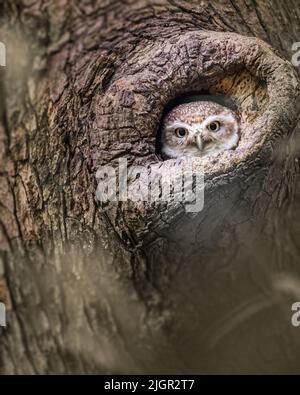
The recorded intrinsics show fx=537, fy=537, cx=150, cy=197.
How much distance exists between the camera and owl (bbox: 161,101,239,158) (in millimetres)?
1556

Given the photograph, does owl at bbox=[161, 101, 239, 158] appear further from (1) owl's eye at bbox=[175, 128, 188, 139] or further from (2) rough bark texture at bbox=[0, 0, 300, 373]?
(2) rough bark texture at bbox=[0, 0, 300, 373]

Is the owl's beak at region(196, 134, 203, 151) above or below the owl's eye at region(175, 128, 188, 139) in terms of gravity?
below

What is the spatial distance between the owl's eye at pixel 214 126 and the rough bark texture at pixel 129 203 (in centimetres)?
22

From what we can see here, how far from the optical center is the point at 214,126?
175cm

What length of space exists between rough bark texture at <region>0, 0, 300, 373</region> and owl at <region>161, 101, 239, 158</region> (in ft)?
0.35

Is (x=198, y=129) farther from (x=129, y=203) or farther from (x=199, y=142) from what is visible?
(x=129, y=203)

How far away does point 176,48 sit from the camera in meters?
1.37

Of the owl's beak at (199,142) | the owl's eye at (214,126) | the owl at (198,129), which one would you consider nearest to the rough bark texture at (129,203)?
the owl at (198,129)

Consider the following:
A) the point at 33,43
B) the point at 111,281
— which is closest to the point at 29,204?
the point at 111,281

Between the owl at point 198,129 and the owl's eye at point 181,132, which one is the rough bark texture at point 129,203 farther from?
the owl's eye at point 181,132

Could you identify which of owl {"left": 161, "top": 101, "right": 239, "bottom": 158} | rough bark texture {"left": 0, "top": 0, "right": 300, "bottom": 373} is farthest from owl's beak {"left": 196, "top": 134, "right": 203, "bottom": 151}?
rough bark texture {"left": 0, "top": 0, "right": 300, "bottom": 373}

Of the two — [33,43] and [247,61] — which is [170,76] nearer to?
[247,61]

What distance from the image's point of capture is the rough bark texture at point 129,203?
1.35m

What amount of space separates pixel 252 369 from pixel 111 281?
0.51 m
